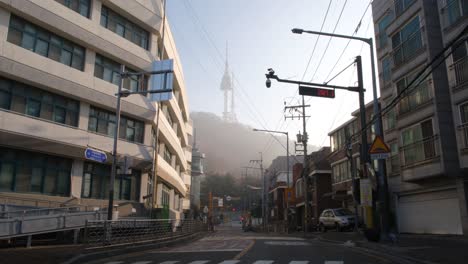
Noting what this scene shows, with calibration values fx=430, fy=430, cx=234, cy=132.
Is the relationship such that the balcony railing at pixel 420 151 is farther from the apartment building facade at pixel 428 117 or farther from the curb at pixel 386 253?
the curb at pixel 386 253

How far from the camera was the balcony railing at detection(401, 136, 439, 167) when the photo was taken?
23000 mm

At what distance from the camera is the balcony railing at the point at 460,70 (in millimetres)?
20709

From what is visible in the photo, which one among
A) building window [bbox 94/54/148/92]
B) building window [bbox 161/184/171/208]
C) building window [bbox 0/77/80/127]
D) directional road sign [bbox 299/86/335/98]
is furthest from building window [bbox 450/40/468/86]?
building window [bbox 161/184/171/208]

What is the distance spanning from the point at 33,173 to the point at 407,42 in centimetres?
2380

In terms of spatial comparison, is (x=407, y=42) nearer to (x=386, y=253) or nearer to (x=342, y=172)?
(x=386, y=253)

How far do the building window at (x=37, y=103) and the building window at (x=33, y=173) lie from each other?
2.36 metres

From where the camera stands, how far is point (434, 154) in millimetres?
22953

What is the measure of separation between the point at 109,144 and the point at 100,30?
768cm

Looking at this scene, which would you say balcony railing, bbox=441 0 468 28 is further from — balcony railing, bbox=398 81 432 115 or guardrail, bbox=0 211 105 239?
guardrail, bbox=0 211 105 239

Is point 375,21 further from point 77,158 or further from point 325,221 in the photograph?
point 77,158

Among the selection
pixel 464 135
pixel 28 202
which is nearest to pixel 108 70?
pixel 28 202

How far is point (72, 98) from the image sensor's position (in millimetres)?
27578

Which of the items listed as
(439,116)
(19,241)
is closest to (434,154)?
(439,116)

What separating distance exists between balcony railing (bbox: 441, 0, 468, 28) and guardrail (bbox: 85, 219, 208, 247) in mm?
17719
